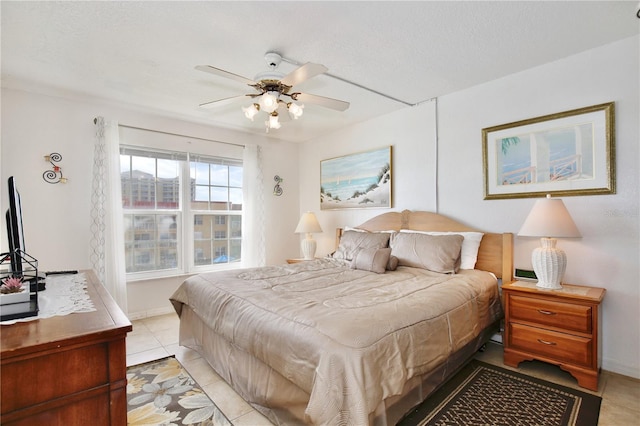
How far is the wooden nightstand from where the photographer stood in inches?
81.8

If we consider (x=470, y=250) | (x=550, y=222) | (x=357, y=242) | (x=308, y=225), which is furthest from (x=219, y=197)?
(x=550, y=222)

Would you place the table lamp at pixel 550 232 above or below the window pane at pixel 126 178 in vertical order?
below

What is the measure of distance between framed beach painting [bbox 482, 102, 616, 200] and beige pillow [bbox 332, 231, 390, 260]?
111cm

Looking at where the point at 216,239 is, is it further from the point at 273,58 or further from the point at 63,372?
the point at 63,372

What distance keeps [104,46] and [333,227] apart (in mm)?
3287

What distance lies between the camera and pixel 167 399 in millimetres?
2039

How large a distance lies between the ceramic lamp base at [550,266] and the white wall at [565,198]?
0.34 meters

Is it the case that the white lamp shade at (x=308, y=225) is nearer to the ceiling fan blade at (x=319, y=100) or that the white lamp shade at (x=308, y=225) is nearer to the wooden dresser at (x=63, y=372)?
the ceiling fan blade at (x=319, y=100)

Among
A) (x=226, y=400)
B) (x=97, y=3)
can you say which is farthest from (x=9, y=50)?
(x=226, y=400)

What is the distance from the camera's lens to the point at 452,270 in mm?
2736

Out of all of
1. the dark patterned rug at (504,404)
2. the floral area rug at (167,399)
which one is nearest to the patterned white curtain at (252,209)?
the floral area rug at (167,399)

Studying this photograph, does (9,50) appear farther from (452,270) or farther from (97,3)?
(452,270)

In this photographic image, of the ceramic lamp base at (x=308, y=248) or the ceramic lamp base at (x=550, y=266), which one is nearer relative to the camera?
the ceramic lamp base at (x=550, y=266)

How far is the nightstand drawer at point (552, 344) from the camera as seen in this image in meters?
2.09
